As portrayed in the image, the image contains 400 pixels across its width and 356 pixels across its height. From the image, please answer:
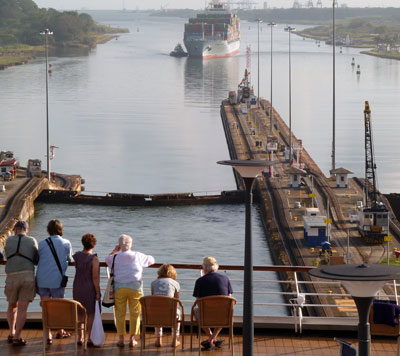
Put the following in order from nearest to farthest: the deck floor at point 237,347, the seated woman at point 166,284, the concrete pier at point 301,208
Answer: the seated woman at point 166,284 < the deck floor at point 237,347 < the concrete pier at point 301,208

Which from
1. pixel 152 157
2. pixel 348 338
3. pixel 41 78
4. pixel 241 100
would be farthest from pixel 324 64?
pixel 348 338

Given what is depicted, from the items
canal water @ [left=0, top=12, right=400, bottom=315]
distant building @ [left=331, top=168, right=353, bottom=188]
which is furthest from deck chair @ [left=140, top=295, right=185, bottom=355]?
distant building @ [left=331, top=168, right=353, bottom=188]

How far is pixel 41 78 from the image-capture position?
138 metres

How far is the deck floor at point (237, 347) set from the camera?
462 inches

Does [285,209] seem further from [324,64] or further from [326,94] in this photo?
[324,64]

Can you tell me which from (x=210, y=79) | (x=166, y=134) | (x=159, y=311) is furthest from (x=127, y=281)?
(x=210, y=79)

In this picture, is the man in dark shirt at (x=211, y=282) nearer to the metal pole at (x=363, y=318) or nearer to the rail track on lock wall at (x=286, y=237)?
the metal pole at (x=363, y=318)

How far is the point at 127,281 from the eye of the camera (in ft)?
38.3

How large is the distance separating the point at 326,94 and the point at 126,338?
105273 millimetres

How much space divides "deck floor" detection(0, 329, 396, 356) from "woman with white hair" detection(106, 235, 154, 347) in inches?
11.1

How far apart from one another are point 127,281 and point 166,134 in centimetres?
7207

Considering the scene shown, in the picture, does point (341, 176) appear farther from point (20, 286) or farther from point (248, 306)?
point (248, 306)

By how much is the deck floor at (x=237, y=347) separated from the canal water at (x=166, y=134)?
69.4 ft

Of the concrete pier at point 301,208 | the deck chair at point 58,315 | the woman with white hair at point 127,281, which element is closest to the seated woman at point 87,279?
the woman with white hair at point 127,281
